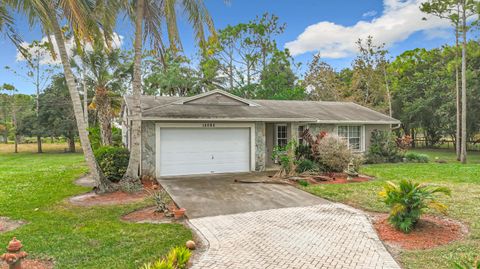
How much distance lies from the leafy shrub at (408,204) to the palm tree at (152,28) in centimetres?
762

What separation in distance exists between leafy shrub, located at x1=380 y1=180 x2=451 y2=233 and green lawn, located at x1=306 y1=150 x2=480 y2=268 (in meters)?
0.75

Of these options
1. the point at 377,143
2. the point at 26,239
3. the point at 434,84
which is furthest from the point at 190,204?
the point at 434,84

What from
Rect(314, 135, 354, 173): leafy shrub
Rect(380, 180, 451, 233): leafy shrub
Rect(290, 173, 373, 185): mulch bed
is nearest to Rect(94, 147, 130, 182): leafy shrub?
Rect(290, 173, 373, 185): mulch bed

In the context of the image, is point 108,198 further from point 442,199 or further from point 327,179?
point 442,199

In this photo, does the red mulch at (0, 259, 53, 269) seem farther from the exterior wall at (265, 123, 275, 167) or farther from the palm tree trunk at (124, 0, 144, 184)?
the exterior wall at (265, 123, 275, 167)

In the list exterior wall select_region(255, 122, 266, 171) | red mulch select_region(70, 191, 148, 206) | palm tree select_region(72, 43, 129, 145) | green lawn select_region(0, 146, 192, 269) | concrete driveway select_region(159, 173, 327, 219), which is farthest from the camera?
palm tree select_region(72, 43, 129, 145)

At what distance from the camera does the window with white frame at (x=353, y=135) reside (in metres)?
17.8

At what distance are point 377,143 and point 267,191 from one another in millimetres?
10785

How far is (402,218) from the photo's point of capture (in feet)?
20.5

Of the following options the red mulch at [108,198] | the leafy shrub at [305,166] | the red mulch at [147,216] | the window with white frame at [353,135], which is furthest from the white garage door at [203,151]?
the window with white frame at [353,135]

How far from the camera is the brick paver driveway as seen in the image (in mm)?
4844

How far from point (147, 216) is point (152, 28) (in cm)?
676

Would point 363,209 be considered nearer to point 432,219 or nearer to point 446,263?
point 432,219

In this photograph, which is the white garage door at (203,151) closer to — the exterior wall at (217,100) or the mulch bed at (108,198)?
the exterior wall at (217,100)
